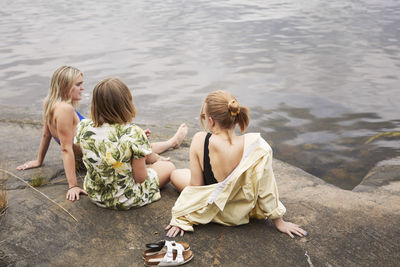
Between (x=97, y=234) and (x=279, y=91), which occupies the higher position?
(x=97, y=234)

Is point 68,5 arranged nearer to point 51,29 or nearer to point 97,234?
point 51,29

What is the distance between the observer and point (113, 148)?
2977 millimetres

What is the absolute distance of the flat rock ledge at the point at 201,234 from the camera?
2639mm

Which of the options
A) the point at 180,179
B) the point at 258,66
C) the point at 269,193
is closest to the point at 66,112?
the point at 180,179

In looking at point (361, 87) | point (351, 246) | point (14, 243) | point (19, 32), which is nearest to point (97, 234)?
point (14, 243)

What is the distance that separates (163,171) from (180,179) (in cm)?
20

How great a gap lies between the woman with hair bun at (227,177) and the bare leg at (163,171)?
605mm

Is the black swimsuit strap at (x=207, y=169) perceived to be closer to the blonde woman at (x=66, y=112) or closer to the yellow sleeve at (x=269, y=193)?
the yellow sleeve at (x=269, y=193)

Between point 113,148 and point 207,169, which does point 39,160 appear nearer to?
point 113,148

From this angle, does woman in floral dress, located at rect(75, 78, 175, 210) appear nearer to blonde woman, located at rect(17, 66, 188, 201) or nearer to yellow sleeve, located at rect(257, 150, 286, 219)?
blonde woman, located at rect(17, 66, 188, 201)

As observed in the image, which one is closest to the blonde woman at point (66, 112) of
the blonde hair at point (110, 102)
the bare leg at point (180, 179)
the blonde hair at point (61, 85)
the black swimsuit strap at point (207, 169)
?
the blonde hair at point (61, 85)

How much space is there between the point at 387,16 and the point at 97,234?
15.0 meters

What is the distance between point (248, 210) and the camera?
2.94 m

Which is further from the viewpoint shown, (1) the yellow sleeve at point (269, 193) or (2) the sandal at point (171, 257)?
(1) the yellow sleeve at point (269, 193)
